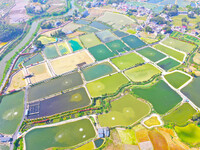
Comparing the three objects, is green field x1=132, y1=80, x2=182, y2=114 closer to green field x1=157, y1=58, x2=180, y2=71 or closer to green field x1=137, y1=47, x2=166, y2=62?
green field x1=157, y1=58, x2=180, y2=71

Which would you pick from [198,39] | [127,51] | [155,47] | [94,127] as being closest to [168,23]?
[198,39]

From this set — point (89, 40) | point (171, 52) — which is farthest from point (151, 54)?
point (89, 40)

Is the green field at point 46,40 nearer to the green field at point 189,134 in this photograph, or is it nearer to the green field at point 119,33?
the green field at point 119,33

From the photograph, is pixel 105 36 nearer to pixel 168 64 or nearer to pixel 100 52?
pixel 100 52

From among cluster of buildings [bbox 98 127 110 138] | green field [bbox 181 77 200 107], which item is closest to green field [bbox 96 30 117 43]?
green field [bbox 181 77 200 107]

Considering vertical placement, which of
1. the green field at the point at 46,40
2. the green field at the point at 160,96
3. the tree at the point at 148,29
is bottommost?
the green field at the point at 160,96

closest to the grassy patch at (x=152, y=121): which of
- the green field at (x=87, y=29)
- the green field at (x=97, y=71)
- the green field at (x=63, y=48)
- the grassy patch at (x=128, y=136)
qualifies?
the grassy patch at (x=128, y=136)
